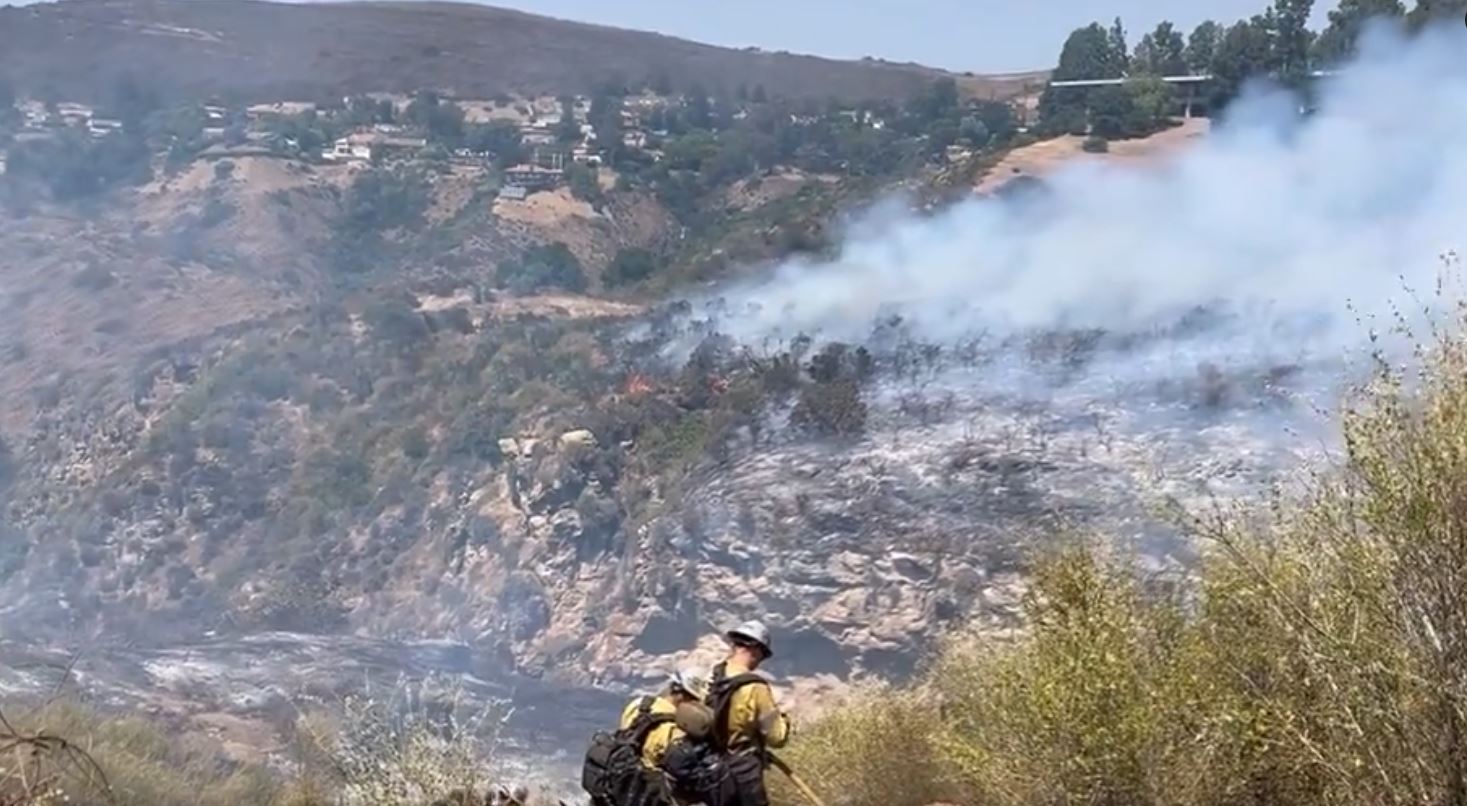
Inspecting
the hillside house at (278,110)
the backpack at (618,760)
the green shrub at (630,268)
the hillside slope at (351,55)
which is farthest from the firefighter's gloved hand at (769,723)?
the hillside slope at (351,55)

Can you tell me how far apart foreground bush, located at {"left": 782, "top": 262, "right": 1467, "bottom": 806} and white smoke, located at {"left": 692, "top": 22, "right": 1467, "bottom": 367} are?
2216cm

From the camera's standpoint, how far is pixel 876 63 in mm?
136875

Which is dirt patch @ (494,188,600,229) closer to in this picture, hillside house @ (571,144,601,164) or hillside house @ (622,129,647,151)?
hillside house @ (571,144,601,164)

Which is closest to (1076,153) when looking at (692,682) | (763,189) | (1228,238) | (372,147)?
(1228,238)

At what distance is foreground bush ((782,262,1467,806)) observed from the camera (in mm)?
9484

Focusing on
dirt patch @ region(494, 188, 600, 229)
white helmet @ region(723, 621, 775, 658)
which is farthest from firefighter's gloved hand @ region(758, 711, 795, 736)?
dirt patch @ region(494, 188, 600, 229)

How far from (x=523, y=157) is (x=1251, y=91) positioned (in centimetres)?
5841

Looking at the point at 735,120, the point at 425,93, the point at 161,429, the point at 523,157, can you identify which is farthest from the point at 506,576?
the point at 425,93

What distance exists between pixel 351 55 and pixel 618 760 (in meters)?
141

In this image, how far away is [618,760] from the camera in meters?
10.9

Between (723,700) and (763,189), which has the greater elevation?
(723,700)

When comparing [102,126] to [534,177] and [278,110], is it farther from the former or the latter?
[534,177]

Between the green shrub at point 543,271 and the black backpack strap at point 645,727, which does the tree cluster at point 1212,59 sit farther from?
the black backpack strap at point 645,727

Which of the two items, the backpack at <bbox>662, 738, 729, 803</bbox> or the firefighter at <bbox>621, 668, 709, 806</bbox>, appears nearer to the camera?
the backpack at <bbox>662, 738, 729, 803</bbox>
